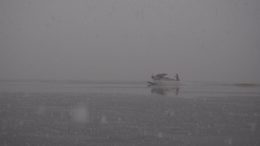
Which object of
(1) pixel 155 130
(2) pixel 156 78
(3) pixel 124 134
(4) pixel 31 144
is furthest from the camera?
(2) pixel 156 78

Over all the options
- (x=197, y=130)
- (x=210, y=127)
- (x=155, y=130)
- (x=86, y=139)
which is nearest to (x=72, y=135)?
(x=86, y=139)

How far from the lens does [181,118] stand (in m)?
18.0

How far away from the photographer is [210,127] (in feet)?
49.2

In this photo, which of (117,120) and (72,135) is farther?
(117,120)

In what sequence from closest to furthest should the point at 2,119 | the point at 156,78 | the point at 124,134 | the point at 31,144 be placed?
the point at 31,144 < the point at 124,134 < the point at 2,119 < the point at 156,78

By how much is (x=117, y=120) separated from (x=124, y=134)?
13.1 ft

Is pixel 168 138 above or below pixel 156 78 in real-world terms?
below

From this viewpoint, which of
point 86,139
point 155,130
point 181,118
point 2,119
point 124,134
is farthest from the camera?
point 181,118

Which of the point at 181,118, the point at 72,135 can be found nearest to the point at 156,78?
the point at 181,118

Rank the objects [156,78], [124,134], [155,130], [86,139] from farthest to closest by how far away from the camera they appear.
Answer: [156,78], [155,130], [124,134], [86,139]

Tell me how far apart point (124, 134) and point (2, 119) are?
687 cm

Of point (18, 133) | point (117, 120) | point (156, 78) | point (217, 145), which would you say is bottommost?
point (217, 145)

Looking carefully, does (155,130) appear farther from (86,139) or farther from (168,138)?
(86,139)

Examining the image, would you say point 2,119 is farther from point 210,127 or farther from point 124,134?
point 210,127
